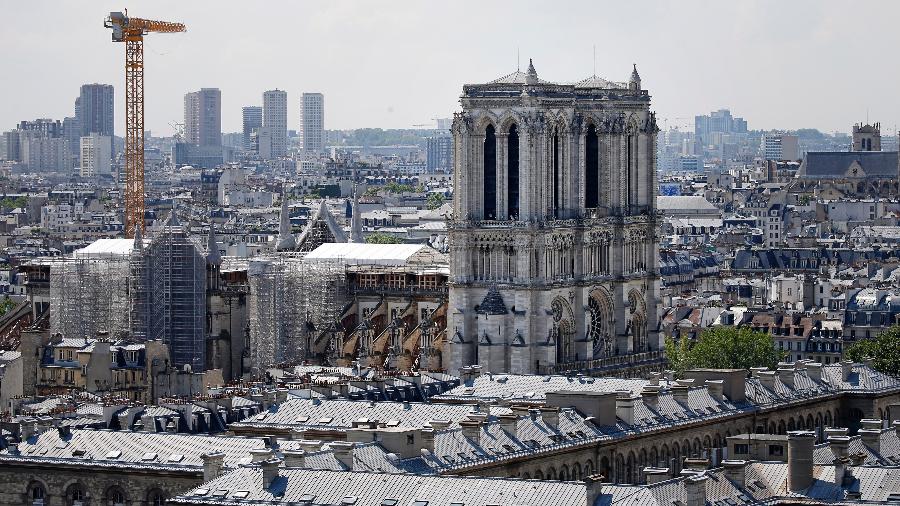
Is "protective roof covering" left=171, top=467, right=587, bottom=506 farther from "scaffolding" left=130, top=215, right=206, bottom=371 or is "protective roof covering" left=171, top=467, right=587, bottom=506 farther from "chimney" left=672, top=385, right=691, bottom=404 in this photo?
"scaffolding" left=130, top=215, right=206, bottom=371

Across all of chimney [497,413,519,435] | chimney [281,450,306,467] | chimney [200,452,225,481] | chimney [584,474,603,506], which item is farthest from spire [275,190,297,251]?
chimney [584,474,603,506]

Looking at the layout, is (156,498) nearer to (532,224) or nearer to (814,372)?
(814,372)

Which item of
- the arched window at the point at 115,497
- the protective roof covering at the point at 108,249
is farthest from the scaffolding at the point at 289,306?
the arched window at the point at 115,497

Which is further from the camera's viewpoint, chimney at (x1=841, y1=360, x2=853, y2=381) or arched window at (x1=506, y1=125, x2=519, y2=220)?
arched window at (x1=506, y1=125, x2=519, y2=220)

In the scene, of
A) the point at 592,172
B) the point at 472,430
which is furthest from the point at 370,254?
the point at 472,430

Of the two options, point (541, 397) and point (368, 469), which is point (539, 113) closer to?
point (541, 397)

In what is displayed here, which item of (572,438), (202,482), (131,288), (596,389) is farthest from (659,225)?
(202,482)
